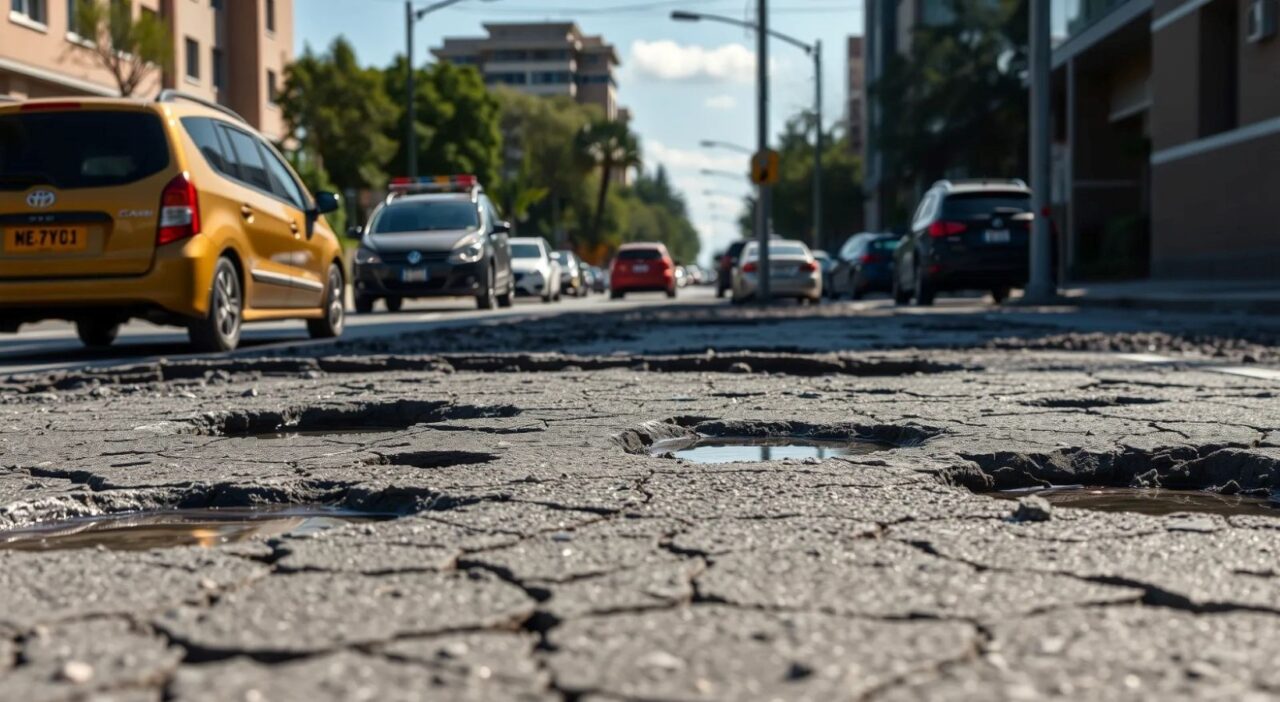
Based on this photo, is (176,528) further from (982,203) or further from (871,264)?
(871,264)

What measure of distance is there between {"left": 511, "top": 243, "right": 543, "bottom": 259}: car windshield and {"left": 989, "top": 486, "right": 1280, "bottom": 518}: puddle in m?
24.5

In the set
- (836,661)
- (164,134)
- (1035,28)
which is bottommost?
(836,661)

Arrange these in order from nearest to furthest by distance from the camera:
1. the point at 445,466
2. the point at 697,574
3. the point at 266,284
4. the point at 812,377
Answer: the point at 697,574, the point at 445,466, the point at 812,377, the point at 266,284

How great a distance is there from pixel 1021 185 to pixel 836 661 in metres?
20.5

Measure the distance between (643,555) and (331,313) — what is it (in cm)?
995

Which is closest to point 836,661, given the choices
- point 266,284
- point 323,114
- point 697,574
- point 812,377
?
point 697,574

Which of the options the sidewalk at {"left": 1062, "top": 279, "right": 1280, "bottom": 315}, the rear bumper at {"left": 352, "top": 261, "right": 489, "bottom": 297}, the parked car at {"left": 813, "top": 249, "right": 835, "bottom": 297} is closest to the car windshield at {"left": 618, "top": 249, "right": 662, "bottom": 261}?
the parked car at {"left": 813, "top": 249, "right": 835, "bottom": 297}

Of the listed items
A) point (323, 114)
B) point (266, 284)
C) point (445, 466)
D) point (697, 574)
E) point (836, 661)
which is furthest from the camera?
point (323, 114)

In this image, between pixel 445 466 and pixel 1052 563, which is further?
pixel 445 466

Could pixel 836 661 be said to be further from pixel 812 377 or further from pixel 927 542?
pixel 812 377

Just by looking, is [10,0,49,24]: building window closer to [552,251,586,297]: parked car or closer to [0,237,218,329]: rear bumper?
[552,251,586,297]: parked car

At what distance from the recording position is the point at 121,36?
1254 inches

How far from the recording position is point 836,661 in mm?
2289

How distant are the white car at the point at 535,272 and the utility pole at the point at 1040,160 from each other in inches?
384
